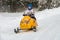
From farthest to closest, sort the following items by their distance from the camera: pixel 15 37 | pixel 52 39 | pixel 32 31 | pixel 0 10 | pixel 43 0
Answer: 1. pixel 0 10
2. pixel 43 0
3. pixel 32 31
4. pixel 15 37
5. pixel 52 39

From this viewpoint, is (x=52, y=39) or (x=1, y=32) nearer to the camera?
(x=52, y=39)

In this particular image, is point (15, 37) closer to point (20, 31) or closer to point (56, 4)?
point (20, 31)

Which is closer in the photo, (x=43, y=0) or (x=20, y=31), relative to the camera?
(x=20, y=31)

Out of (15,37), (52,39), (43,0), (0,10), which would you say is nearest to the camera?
(52,39)

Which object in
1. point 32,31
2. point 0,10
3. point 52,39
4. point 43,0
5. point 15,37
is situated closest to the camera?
point 52,39

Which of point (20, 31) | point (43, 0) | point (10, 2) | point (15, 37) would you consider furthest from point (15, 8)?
point (15, 37)

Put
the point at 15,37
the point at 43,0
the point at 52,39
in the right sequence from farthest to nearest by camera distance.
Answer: the point at 43,0 < the point at 15,37 < the point at 52,39

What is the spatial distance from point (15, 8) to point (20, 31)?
43.4ft

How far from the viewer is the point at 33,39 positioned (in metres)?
11.3

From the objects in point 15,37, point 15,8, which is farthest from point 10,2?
point 15,37

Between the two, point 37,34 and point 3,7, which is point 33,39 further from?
point 3,7

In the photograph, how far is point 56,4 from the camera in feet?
78.7

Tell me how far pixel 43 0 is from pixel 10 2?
4.07 metres

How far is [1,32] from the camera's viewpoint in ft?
43.6
